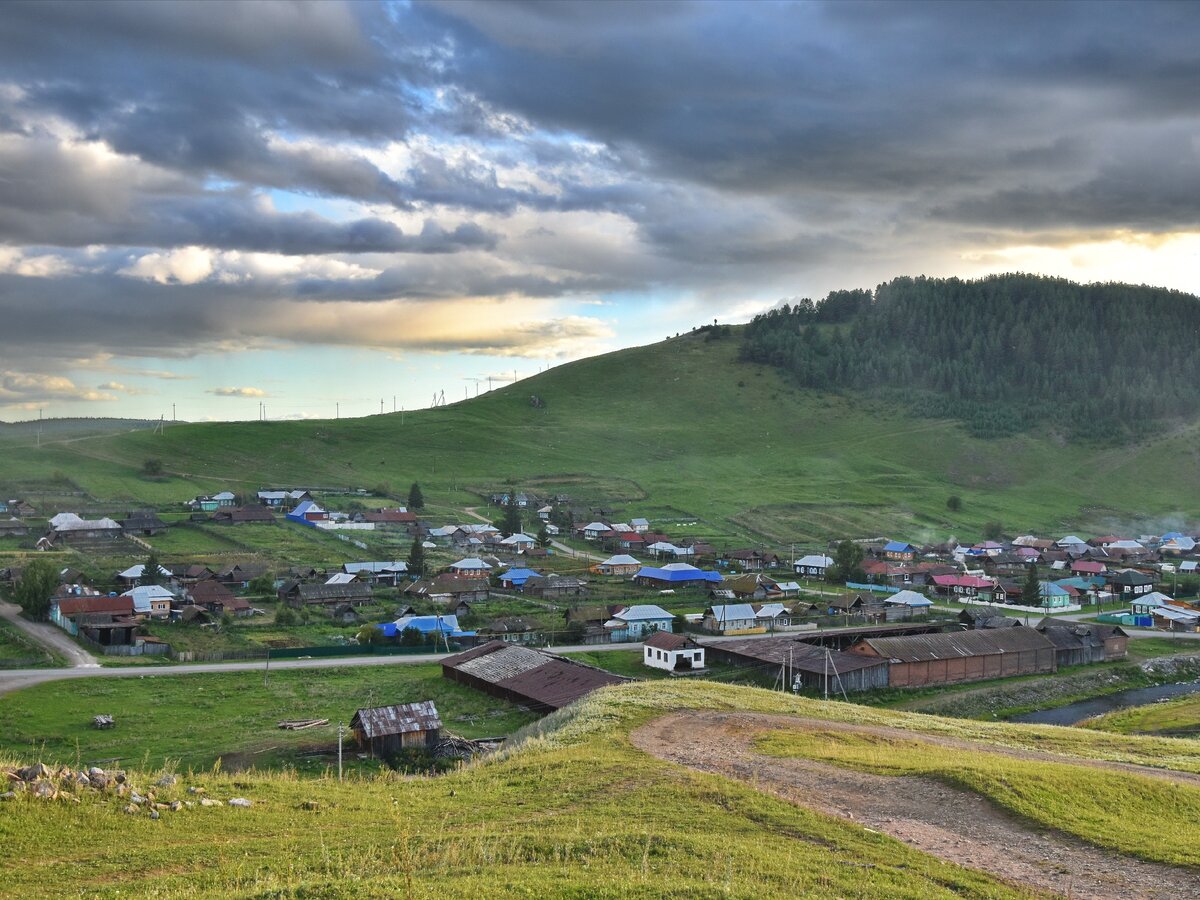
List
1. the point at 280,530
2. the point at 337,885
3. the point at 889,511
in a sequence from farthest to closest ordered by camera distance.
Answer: the point at 889,511 → the point at 280,530 → the point at 337,885

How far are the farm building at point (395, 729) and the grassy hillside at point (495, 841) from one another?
1195cm

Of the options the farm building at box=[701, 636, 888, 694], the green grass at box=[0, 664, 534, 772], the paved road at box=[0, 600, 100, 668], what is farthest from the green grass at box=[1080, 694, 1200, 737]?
the paved road at box=[0, 600, 100, 668]

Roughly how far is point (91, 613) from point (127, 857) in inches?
2101

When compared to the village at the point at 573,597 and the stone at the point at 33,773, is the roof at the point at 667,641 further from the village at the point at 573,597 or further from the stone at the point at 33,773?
the stone at the point at 33,773

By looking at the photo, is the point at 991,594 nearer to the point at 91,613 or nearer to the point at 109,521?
the point at 91,613

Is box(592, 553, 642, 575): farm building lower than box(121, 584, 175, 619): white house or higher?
lower

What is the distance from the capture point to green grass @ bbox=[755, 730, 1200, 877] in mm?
19203

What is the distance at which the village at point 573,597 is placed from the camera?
57406 millimetres

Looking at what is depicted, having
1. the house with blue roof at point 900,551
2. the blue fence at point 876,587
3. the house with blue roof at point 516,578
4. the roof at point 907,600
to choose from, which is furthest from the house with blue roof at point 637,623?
the house with blue roof at point 900,551

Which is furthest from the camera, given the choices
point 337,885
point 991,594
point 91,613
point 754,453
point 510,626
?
point 754,453

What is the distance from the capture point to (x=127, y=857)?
15.4 meters

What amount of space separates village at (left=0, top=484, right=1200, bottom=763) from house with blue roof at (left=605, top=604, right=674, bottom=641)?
0.15 metres

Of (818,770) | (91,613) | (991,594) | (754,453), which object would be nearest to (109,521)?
(91,613)

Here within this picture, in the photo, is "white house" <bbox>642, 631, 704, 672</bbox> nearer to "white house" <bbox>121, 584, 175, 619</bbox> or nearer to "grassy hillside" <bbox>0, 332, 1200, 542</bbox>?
"white house" <bbox>121, 584, 175, 619</bbox>
